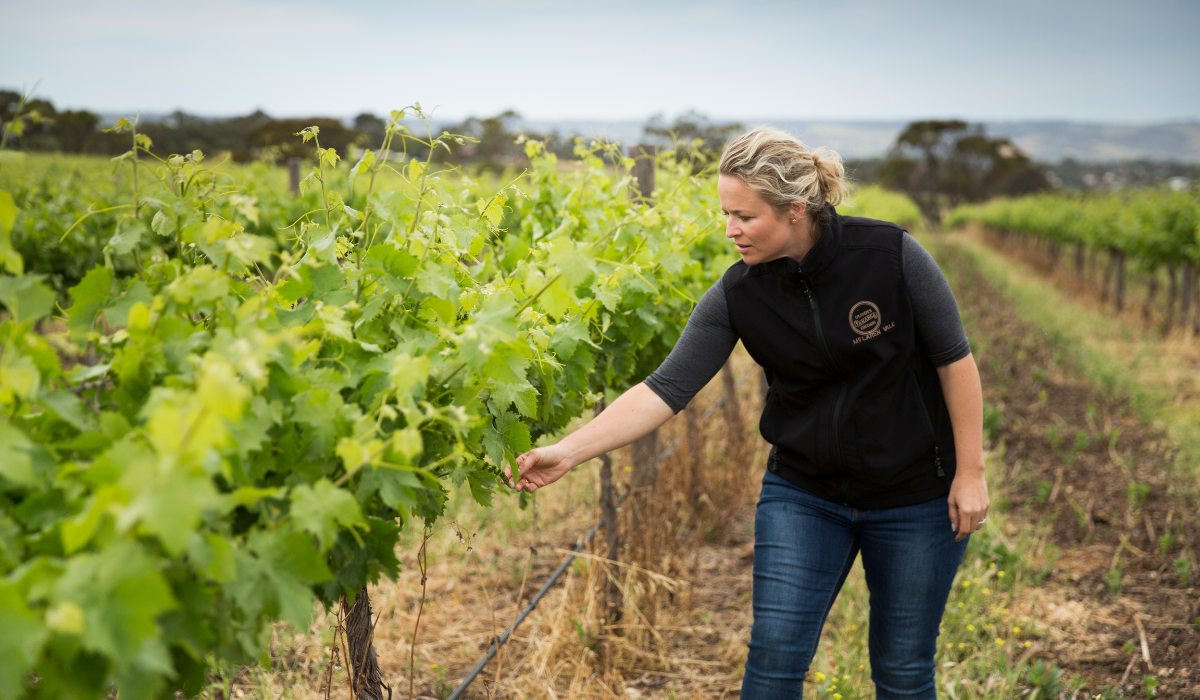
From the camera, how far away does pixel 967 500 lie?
2.01 m

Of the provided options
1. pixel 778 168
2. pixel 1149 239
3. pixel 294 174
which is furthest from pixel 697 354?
pixel 1149 239

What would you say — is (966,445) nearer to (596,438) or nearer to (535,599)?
(596,438)

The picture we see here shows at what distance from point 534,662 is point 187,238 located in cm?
235

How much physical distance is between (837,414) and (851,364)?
0.13m

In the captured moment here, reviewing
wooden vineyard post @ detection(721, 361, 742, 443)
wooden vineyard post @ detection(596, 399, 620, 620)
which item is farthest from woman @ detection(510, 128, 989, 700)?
wooden vineyard post @ detection(721, 361, 742, 443)

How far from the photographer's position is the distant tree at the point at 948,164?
70562 mm

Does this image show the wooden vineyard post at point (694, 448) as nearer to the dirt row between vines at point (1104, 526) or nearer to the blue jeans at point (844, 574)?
the dirt row between vines at point (1104, 526)

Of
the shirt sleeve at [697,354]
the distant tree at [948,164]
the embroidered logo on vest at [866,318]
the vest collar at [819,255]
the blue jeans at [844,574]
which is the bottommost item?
the blue jeans at [844,574]

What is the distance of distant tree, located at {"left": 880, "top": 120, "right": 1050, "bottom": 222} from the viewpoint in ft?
232

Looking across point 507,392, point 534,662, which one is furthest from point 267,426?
point 534,662

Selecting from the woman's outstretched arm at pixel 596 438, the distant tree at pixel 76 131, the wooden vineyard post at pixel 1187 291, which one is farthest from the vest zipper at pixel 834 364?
the distant tree at pixel 76 131

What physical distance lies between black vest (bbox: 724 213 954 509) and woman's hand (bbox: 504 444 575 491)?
0.62 m

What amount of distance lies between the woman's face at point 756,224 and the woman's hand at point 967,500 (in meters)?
Result: 0.76

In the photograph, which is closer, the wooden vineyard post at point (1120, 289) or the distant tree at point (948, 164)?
the wooden vineyard post at point (1120, 289)
